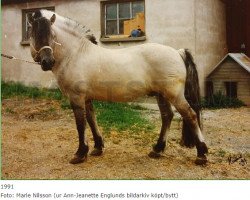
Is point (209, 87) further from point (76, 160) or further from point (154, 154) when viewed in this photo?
point (76, 160)

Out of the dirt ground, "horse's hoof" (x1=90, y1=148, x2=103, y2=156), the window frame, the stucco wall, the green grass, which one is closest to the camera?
the dirt ground

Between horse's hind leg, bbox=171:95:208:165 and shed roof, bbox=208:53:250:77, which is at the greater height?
shed roof, bbox=208:53:250:77

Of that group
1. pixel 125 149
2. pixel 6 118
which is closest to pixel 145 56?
pixel 125 149

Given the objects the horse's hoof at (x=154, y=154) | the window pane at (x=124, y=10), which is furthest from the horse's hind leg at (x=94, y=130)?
the window pane at (x=124, y=10)

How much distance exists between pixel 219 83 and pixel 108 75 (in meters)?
6.19

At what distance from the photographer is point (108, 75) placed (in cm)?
466

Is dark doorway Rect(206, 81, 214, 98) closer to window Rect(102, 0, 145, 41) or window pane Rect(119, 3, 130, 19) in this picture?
window Rect(102, 0, 145, 41)

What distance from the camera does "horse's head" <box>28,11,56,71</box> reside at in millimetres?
4324

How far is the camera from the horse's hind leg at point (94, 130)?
5.06 m

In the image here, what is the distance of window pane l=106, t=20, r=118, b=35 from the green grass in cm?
243

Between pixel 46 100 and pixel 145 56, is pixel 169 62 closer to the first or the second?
pixel 145 56

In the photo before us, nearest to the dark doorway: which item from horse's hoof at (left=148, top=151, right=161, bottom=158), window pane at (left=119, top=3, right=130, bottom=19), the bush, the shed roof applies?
the shed roof

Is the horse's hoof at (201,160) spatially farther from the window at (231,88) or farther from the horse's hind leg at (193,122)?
the window at (231,88)

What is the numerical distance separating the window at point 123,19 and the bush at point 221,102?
272 cm
